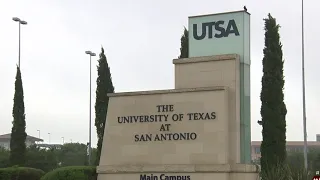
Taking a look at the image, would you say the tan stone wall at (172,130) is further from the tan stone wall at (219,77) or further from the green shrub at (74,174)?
the green shrub at (74,174)

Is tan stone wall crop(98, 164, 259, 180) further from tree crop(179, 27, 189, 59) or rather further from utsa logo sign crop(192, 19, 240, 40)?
tree crop(179, 27, 189, 59)

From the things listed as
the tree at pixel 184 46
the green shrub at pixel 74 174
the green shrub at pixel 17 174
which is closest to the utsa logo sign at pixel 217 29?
the green shrub at pixel 74 174

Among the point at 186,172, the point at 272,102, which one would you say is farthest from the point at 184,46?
the point at 186,172

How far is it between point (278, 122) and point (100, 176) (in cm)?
901

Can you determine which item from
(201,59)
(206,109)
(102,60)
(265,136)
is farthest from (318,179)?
(102,60)

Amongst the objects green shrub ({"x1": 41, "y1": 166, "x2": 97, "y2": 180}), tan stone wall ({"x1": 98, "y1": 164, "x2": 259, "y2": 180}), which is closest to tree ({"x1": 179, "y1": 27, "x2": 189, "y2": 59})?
green shrub ({"x1": 41, "y1": 166, "x2": 97, "y2": 180})

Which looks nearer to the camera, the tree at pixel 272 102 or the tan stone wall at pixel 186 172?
the tan stone wall at pixel 186 172

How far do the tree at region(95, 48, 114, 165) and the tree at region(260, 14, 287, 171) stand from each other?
34.9 ft

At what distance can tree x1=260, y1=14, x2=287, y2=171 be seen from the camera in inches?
888

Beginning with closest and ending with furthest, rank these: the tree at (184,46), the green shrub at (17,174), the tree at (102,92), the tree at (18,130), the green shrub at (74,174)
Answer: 1. the green shrub at (74,174)
2. the green shrub at (17,174)
3. the tree at (184,46)
4. the tree at (102,92)
5. the tree at (18,130)

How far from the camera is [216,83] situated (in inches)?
623

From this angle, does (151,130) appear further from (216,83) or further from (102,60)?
(102,60)

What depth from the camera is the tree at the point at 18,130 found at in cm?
3475

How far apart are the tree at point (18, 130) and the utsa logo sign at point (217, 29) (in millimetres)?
20987
